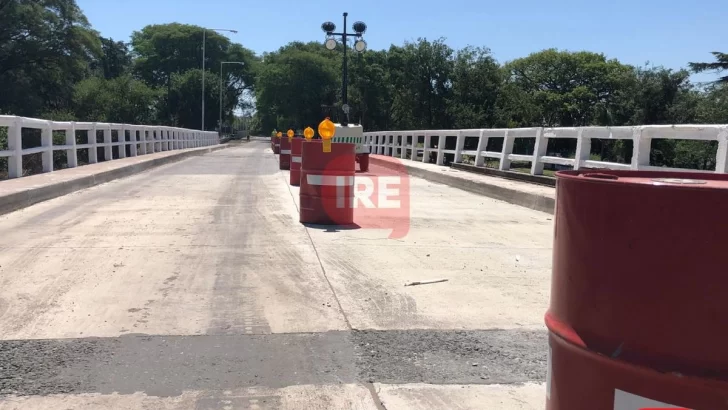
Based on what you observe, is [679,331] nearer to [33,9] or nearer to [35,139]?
[35,139]

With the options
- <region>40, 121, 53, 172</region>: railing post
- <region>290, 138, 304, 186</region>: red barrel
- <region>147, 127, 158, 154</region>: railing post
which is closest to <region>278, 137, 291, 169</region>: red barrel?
<region>290, 138, 304, 186</region>: red barrel

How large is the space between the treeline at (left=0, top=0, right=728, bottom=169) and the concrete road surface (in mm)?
26917

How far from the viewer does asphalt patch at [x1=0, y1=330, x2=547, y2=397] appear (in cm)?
369

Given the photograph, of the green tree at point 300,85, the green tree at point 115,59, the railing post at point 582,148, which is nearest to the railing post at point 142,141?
the railing post at point 582,148

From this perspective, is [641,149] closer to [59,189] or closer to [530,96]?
[59,189]

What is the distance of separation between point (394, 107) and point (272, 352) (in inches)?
2040

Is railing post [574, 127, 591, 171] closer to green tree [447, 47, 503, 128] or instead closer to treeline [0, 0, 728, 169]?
treeline [0, 0, 728, 169]

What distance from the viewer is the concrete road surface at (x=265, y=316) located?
362cm

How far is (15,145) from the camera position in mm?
11859

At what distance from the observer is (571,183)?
2.07 m

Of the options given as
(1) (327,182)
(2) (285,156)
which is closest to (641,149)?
(1) (327,182)

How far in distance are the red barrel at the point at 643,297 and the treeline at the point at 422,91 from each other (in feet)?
107

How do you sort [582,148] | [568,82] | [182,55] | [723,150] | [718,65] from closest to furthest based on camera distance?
[723,150], [582,148], [718,65], [568,82], [182,55]

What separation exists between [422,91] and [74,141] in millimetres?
39335
